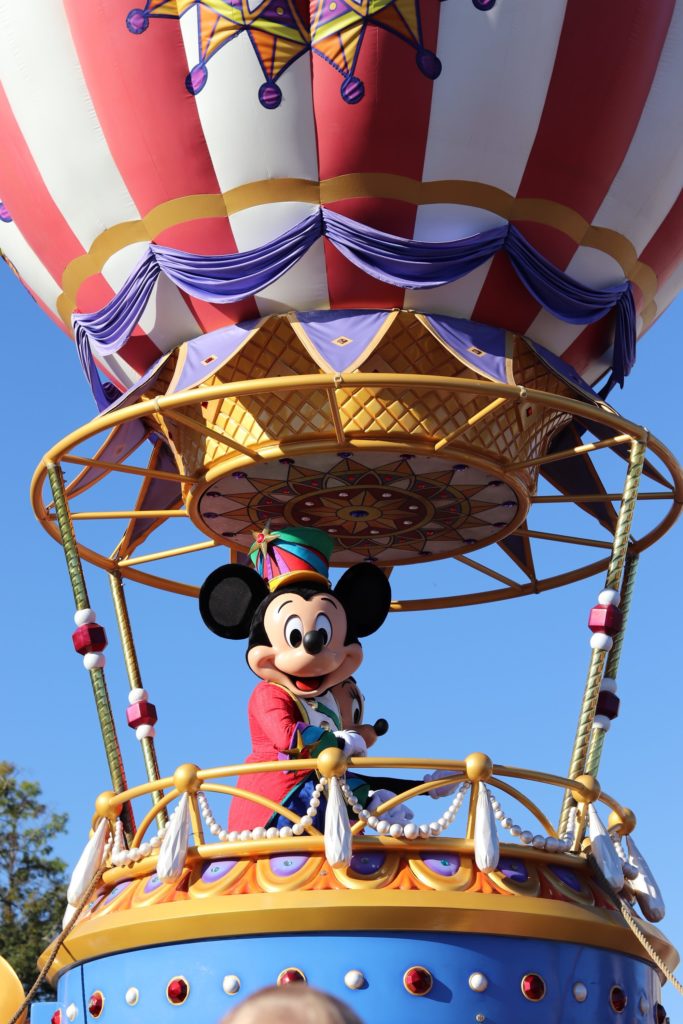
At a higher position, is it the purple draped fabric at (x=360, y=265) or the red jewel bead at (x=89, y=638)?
the purple draped fabric at (x=360, y=265)

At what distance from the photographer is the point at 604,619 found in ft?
27.9

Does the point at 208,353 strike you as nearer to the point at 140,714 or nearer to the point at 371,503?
the point at 371,503

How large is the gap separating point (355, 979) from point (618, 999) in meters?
1.54

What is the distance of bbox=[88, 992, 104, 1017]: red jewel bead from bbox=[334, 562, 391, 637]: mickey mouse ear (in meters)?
3.09

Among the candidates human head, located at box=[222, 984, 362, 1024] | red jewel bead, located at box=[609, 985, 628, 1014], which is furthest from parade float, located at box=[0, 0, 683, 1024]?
human head, located at box=[222, 984, 362, 1024]

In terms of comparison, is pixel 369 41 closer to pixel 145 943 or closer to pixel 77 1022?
pixel 145 943

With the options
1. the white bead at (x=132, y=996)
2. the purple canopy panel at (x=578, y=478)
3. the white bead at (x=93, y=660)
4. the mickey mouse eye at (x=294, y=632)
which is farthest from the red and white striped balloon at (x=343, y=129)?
the white bead at (x=132, y=996)

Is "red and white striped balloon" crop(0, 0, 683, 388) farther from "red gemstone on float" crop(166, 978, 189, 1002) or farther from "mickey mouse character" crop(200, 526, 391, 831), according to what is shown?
"red gemstone on float" crop(166, 978, 189, 1002)

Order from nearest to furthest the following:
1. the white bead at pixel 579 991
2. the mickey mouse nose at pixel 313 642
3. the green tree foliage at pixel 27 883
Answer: the white bead at pixel 579 991
the mickey mouse nose at pixel 313 642
the green tree foliage at pixel 27 883

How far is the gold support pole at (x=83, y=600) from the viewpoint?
852 centimetres

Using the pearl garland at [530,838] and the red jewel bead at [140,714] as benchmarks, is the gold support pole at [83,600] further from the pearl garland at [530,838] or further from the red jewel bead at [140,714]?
the pearl garland at [530,838]

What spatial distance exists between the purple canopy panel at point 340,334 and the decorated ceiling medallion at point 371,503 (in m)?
0.78

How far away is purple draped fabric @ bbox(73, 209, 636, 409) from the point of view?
26.0ft

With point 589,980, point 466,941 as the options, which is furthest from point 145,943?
point 589,980
